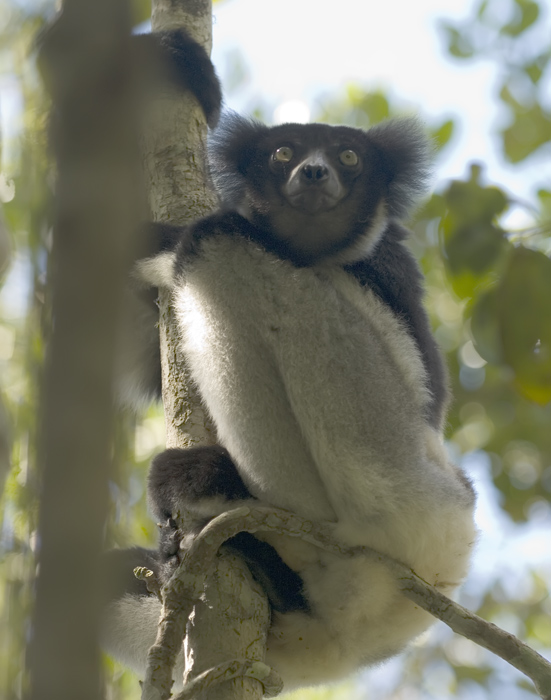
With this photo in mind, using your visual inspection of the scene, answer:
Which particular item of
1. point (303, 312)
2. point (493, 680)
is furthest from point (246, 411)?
point (493, 680)

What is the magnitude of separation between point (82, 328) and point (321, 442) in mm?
2463

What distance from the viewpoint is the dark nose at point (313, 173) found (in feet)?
13.0

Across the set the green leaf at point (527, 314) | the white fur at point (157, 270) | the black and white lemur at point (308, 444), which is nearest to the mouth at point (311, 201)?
the black and white lemur at point (308, 444)

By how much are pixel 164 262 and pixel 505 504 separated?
290 cm

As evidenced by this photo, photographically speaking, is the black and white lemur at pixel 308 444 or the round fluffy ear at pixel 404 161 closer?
the black and white lemur at pixel 308 444

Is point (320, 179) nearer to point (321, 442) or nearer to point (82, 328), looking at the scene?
point (321, 442)

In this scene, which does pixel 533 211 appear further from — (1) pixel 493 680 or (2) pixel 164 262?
(1) pixel 493 680

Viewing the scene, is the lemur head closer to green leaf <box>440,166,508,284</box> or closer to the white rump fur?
the white rump fur

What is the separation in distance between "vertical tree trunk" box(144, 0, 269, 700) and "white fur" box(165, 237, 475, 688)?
3.8 inches

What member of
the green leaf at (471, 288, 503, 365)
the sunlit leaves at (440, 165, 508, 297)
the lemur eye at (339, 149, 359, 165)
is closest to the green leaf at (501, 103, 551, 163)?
the lemur eye at (339, 149, 359, 165)

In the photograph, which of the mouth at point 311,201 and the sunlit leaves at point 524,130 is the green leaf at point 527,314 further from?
the sunlit leaves at point 524,130

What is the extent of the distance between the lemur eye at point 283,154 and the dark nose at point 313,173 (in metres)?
0.27

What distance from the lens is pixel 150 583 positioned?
9.14 feet

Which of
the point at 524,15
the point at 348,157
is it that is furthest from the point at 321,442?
the point at 524,15
